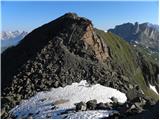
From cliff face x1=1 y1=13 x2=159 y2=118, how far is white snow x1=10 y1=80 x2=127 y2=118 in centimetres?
166

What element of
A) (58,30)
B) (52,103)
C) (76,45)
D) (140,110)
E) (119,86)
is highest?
(58,30)

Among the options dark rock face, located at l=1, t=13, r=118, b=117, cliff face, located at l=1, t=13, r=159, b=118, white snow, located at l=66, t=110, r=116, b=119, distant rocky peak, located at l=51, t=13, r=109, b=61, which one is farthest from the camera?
distant rocky peak, located at l=51, t=13, r=109, b=61

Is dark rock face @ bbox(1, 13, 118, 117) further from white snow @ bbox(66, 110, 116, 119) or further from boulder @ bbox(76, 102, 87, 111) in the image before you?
white snow @ bbox(66, 110, 116, 119)

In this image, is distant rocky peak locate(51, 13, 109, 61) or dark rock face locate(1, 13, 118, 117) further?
distant rocky peak locate(51, 13, 109, 61)

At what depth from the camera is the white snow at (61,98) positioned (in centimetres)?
5006

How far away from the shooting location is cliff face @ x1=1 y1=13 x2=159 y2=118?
62375 millimetres

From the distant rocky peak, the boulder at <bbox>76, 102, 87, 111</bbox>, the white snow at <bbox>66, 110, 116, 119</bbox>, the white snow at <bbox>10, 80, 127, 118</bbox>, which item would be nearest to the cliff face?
the distant rocky peak

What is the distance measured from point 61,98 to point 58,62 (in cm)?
1337

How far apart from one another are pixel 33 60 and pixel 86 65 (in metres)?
9.32

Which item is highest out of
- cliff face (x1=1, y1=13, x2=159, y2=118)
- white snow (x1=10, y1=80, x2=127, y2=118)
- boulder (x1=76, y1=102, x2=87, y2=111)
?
cliff face (x1=1, y1=13, x2=159, y2=118)

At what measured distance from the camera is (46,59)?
2717 inches

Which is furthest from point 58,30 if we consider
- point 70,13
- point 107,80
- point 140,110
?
point 140,110

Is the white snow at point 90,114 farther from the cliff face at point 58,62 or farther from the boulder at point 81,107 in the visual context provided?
the cliff face at point 58,62

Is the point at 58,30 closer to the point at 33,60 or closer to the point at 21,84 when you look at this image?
the point at 33,60
